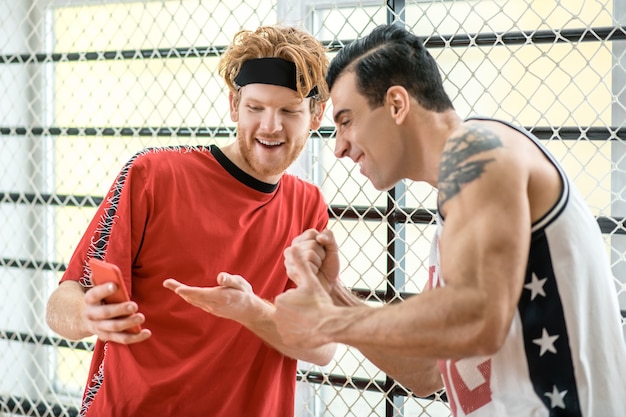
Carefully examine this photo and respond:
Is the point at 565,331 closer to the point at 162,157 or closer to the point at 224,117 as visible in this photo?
the point at 162,157

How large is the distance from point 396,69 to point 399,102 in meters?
0.07

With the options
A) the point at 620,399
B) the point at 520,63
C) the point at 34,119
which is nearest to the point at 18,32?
the point at 34,119

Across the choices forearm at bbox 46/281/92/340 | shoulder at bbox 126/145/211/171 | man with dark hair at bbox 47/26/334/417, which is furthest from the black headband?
forearm at bbox 46/281/92/340

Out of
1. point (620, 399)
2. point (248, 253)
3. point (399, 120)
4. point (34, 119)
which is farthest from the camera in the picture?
point (34, 119)

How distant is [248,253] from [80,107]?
142 cm

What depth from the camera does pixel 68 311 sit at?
1548 mm

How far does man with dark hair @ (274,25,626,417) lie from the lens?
3.31ft

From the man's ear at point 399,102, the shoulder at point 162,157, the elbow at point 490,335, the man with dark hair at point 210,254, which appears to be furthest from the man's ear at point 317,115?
the elbow at point 490,335

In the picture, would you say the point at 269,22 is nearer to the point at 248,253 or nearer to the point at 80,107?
the point at 80,107

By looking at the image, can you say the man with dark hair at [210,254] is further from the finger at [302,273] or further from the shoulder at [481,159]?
the shoulder at [481,159]

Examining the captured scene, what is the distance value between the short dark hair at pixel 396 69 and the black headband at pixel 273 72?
0.37m

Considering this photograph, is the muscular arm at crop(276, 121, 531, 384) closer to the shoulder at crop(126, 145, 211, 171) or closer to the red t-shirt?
the red t-shirt

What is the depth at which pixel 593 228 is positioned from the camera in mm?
1143

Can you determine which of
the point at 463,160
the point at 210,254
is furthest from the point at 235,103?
Result: the point at 463,160
